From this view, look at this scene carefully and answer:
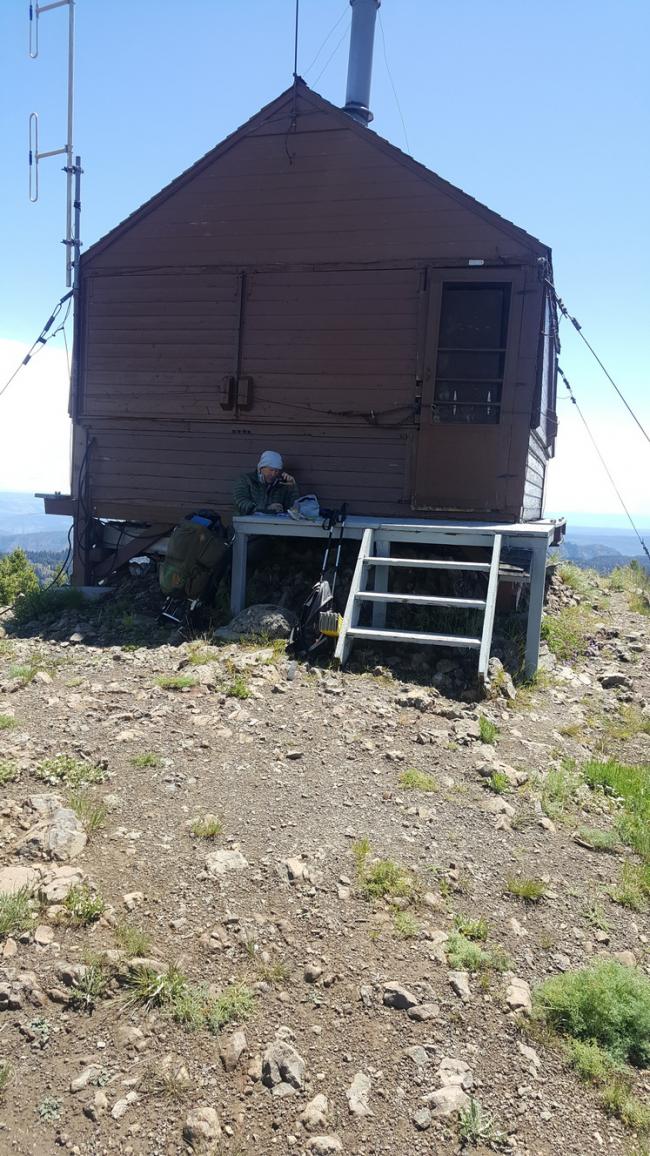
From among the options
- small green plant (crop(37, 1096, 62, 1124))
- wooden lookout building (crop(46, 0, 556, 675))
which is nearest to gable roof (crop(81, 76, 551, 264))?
wooden lookout building (crop(46, 0, 556, 675))

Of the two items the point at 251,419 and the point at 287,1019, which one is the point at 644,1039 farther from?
the point at 251,419

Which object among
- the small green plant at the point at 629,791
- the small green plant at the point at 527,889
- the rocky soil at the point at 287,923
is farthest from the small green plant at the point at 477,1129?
the small green plant at the point at 629,791

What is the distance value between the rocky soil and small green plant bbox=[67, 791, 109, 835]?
1 centimetres

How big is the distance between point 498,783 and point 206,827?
6.16 ft

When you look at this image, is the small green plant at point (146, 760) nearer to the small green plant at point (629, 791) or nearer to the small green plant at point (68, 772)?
the small green plant at point (68, 772)

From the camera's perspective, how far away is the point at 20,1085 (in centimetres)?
254

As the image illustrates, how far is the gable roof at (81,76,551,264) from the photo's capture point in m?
8.34

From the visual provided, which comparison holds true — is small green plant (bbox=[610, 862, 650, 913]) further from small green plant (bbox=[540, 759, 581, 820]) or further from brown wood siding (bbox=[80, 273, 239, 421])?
brown wood siding (bbox=[80, 273, 239, 421])

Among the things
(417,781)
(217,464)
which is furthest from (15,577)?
(417,781)

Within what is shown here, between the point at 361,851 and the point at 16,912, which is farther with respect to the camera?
the point at 361,851

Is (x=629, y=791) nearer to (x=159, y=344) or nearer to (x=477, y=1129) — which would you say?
(x=477, y=1129)

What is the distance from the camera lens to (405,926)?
3291 mm

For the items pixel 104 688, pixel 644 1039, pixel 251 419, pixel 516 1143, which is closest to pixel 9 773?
pixel 104 688

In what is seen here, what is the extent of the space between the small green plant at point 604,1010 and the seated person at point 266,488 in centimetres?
628
